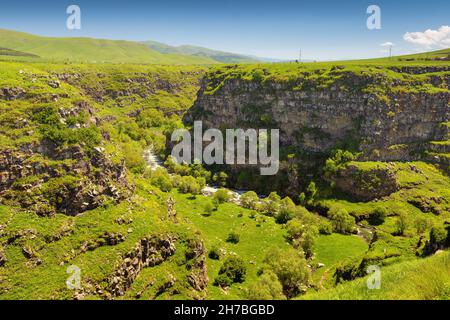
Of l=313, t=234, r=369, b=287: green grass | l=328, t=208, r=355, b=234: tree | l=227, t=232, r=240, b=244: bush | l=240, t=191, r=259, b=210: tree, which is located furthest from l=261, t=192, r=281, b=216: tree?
l=227, t=232, r=240, b=244: bush

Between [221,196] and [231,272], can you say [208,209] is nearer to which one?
[221,196]

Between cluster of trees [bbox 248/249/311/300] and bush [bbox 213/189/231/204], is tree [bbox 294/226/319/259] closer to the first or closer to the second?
cluster of trees [bbox 248/249/311/300]

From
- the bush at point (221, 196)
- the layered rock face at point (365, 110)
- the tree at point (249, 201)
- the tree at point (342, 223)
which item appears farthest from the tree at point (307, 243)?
the layered rock face at point (365, 110)

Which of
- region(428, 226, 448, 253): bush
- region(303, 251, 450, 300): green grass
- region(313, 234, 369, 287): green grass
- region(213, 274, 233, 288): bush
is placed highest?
region(303, 251, 450, 300): green grass

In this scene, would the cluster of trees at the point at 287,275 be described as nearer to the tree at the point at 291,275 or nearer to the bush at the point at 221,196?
the tree at the point at 291,275

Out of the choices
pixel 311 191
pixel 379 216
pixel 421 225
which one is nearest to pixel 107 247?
pixel 421 225

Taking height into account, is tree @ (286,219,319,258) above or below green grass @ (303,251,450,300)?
below
